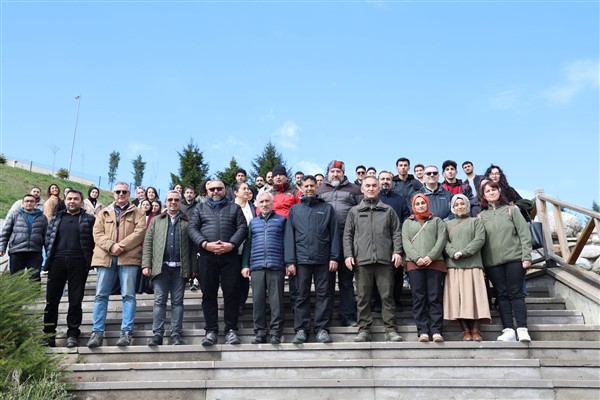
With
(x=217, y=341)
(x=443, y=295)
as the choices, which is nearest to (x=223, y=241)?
(x=217, y=341)

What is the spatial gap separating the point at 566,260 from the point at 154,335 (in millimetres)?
5843

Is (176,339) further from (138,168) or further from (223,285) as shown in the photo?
(138,168)

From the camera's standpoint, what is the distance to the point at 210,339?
5.68 metres

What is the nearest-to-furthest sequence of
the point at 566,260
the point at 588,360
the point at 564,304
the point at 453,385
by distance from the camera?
the point at 453,385 → the point at 588,360 → the point at 564,304 → the point at 566,260

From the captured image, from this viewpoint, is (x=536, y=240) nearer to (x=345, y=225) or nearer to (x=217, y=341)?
(x=345, y=225)

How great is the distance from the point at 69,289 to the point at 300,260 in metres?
2.84

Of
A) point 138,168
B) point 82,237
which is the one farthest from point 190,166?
point 138,168

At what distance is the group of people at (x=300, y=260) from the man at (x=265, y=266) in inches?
0.5

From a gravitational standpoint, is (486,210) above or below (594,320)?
above

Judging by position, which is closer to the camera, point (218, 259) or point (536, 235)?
point (218, 259)

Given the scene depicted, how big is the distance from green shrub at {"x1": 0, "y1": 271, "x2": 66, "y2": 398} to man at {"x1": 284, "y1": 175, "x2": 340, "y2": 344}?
102 inches

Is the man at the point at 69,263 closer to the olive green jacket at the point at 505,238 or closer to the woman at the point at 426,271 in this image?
the woman at the point at 426,271

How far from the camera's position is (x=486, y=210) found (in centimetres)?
634

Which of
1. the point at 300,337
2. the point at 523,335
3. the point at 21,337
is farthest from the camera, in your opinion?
the point at 300,337
